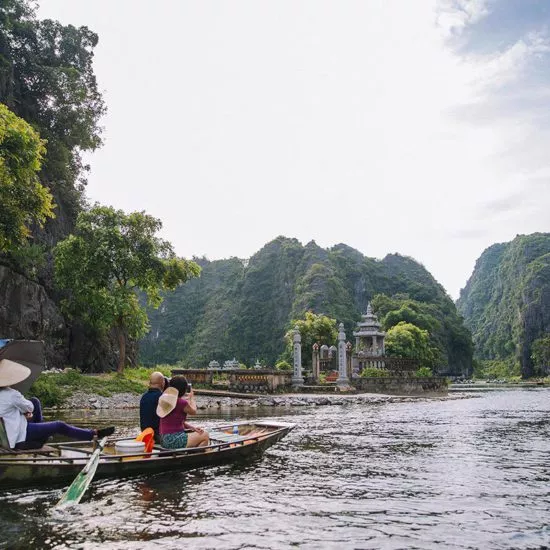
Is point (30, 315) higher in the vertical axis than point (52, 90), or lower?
lower

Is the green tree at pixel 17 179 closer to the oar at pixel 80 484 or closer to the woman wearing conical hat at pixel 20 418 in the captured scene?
the woman wearing conical hat at pixel 20 418

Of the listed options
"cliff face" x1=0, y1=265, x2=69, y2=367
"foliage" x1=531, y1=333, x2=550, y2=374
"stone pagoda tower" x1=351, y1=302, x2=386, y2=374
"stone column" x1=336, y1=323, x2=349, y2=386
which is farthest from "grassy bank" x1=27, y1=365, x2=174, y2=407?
"foliage" x1=531, y1=333, x2=550, y2=374

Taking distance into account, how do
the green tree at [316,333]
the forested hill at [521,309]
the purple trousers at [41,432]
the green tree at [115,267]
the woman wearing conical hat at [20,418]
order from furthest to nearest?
the forested hill at [521,309] < the green tree at [316,333] < the green tree at [115,267] < the purple trousers at [41,432] < the woman wearing conical hat at [20,418]

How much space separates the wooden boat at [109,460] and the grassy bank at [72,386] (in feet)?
54.1

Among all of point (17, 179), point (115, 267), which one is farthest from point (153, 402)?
point (115, 267)

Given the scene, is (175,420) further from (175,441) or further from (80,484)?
(80,484)

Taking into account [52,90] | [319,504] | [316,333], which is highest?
[52,90]

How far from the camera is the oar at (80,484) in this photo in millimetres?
8172

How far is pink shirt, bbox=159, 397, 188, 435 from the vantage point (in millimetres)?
10812

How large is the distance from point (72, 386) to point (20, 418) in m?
21.3

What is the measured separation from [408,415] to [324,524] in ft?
59.4

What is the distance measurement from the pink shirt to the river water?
87 centimetres

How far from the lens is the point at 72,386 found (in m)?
29.7

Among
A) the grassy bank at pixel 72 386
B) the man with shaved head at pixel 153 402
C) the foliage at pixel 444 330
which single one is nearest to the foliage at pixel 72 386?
the grassy bank at pixel 72 386
